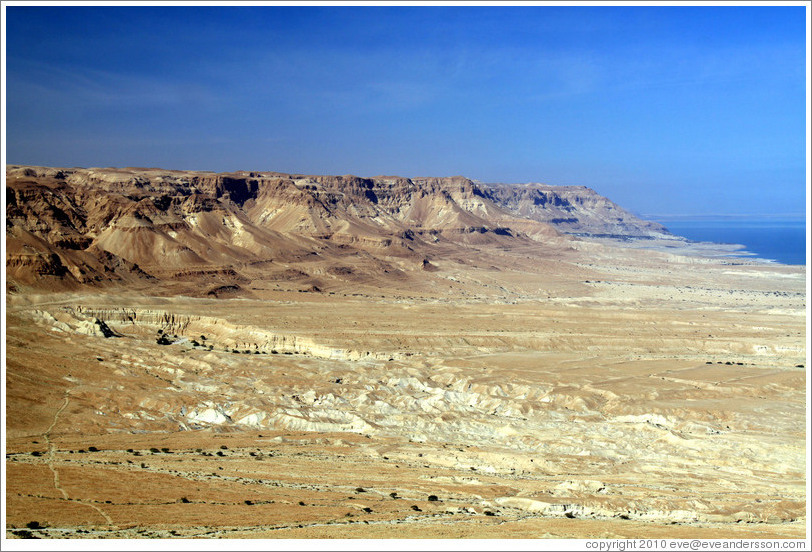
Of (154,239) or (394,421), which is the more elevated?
(154,239)

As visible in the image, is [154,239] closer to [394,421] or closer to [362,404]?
[362,404]

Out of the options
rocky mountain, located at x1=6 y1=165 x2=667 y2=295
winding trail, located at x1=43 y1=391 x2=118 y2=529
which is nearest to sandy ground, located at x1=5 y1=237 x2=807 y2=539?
winding trail, located at x1=43 y1=391 x2=118 y2=529

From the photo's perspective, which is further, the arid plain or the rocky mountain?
the rocky mountain

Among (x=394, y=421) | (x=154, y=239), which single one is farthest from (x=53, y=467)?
(x=154, y=239)

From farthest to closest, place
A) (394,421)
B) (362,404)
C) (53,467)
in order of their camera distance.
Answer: (362,404)
(394,421)
(53,467)

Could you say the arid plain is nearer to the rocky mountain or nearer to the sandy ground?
the sandy ground

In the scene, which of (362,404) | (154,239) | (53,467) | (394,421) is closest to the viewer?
(53,467)

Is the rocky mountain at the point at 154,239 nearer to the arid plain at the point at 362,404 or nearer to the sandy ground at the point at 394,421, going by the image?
the arid plain at the point at 362,404
